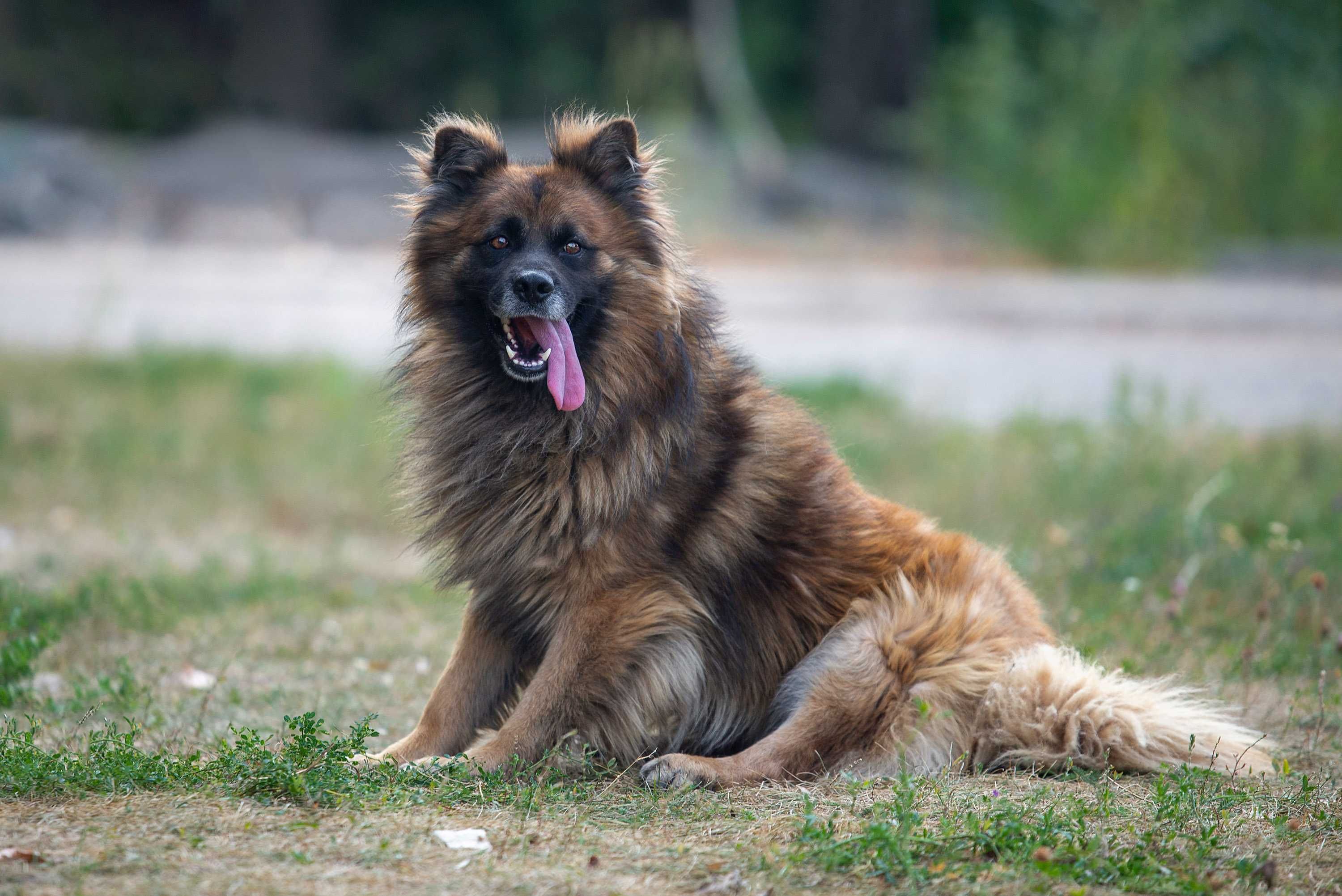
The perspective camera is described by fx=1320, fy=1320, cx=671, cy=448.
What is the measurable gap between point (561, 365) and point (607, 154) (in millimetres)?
792

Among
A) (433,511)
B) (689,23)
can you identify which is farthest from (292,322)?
(689,23)

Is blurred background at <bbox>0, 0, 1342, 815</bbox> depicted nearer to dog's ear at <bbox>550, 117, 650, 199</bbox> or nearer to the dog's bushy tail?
dog's ear at <bbox>550, 117, 650, 199</bbox>

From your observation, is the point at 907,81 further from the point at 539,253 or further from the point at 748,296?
the point at 539,253

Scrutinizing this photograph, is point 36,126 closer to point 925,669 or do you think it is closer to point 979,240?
point 979,240

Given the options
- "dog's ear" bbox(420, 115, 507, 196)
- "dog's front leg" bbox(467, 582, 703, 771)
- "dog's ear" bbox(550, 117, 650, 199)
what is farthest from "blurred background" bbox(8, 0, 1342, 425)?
"dog's front leg" bbox(467, 582, 703, 771)

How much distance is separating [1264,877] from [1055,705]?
0.96 metres

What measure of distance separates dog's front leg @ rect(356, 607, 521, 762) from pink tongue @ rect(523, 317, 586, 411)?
0.77 m

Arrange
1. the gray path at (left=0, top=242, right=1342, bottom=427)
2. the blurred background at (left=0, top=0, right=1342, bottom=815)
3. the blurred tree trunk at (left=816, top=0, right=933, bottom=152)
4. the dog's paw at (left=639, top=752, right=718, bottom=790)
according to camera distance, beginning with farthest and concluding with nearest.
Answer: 1. the blurred tree trunk at (left=816, top=0, right=933, bottom=152)
2. the gray path at (left=0, top=242, right=1342, bottom=427)
3. the blurred background at (left=0, top=0, right=1342, bottom=815)
4. the dog's paw at (left=639, top=752, right=718, bottom=790)

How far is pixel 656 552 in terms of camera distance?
161 inches

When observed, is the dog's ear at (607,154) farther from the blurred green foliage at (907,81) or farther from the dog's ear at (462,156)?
the blurred green foliage at (907,81)

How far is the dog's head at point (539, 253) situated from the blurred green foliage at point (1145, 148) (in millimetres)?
10270

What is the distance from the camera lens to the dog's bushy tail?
4.01 m

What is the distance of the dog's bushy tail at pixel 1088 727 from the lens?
4.01 metres

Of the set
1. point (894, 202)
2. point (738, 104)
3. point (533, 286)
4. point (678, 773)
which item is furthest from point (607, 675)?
point (738, 104)
